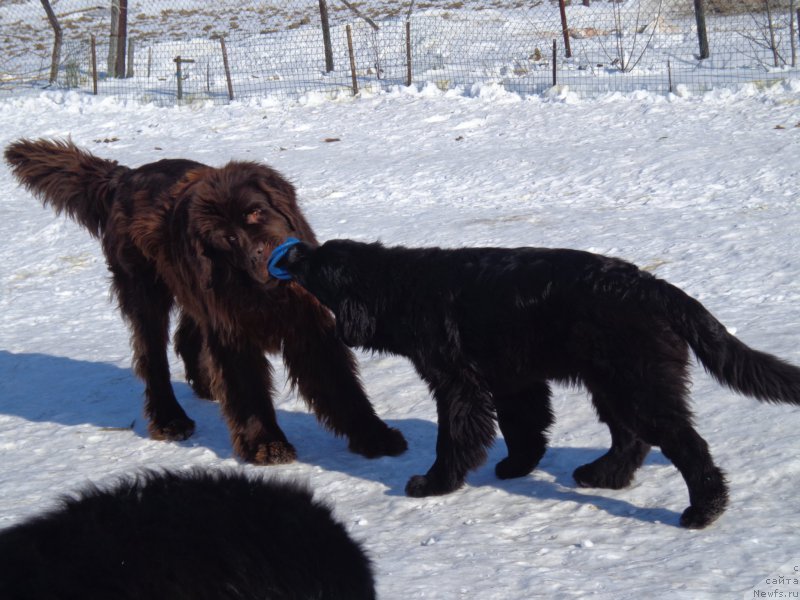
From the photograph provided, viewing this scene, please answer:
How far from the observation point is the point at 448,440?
3928 mm

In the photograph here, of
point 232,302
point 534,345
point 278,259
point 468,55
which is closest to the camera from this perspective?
point 534,345

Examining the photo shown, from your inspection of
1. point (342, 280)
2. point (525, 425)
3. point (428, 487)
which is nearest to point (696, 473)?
point (525, 425)

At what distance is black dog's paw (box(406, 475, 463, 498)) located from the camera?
13.1ft

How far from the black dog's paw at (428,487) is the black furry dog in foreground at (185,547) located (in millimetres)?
1621

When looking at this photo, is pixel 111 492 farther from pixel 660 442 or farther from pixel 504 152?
pixel 504 152

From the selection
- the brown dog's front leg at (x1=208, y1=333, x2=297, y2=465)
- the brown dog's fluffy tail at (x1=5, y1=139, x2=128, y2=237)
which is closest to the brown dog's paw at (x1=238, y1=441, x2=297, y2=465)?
the brown dog's front leg at (x1=208, y1=333, x2=297, y2=465)

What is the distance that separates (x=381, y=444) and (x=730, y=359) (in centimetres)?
194

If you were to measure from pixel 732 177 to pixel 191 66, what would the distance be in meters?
18.4

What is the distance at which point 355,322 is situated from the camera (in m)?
4.18

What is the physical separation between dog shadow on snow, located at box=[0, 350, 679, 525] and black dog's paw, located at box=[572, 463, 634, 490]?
57 millimetres

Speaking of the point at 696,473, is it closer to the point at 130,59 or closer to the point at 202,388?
the point at 202,388

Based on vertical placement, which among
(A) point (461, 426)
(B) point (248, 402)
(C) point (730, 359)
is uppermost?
(C) point (730, 359)

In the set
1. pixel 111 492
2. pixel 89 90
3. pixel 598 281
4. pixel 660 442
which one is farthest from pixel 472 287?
pixel 89 90

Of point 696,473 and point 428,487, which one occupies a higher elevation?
point 696,473
